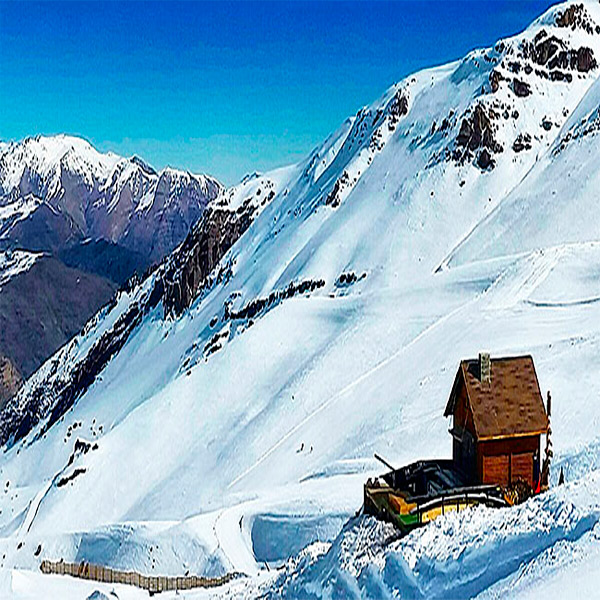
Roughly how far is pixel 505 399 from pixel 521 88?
280 feet

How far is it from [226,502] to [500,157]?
Answer: 64.1 m

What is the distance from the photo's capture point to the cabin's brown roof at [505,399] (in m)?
15.9

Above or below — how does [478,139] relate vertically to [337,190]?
below

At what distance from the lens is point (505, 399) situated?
53.5ft

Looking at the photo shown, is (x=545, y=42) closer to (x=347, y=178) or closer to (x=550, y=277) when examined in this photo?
(x=347, y=178)

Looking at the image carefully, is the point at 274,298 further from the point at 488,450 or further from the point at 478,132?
the point at 488,450

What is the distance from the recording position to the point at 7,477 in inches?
2724

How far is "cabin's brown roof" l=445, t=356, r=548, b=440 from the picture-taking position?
52.2ft

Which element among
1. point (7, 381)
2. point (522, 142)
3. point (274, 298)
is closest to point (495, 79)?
point (522, 142)

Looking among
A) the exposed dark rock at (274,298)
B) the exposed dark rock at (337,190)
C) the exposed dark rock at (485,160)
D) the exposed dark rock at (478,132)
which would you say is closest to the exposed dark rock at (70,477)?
the exposed dark rock at (274,298)

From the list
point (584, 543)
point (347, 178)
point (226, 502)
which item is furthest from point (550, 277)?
point (347, 178)

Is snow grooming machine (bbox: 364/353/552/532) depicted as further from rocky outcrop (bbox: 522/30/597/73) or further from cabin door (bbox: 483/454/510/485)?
rocky outcrop (bbox: 522/30/597/73)

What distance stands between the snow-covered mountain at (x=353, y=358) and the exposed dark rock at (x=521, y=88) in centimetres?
30

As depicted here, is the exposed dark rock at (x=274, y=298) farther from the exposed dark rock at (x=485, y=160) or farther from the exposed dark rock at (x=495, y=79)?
the exposed dark rock at (x=495, y=79)
